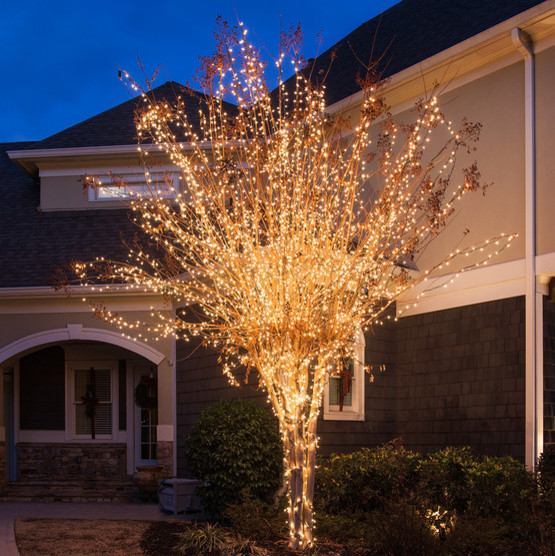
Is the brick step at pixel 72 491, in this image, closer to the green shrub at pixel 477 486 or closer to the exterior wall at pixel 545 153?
the green shrub at pixel 477 486

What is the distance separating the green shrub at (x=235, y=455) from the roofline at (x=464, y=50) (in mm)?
4603

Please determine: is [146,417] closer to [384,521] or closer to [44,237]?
[44,237]

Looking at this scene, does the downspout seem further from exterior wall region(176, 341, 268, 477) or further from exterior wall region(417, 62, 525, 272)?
exterior wall region(176, 341, 268, 477)

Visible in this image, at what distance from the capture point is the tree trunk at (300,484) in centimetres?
739

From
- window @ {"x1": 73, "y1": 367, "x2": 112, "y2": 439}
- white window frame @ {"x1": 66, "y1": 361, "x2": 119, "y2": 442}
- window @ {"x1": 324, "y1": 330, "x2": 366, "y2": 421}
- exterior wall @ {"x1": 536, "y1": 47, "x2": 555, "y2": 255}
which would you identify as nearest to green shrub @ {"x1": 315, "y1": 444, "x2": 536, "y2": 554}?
window @ {"x1": 324, "y1": 330, "x2": 366, "y2": 421}

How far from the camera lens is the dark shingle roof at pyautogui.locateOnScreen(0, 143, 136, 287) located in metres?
13.1

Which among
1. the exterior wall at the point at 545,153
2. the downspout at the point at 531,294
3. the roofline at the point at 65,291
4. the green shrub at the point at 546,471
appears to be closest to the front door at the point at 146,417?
the roofline at the point at 65,291

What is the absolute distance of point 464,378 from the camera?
9.99 meters

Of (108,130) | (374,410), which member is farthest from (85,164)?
(374,410)

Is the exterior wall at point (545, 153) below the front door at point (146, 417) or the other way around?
the other way around

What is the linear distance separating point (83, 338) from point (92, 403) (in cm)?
220

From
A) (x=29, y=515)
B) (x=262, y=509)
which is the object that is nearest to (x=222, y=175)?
(x=262, y=509)

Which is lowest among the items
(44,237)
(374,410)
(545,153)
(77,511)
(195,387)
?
(77,511)

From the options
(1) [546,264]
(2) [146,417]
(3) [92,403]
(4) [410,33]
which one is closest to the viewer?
(1) [546,264]
